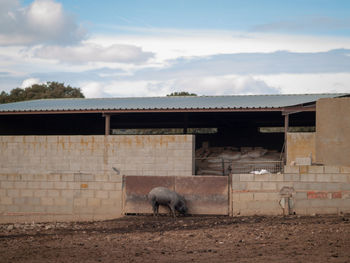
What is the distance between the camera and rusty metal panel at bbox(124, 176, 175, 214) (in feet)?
47.1

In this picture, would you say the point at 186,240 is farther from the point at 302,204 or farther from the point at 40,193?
the point at 40,193

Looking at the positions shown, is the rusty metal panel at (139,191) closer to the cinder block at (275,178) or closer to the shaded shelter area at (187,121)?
the cinder block at (275,178)

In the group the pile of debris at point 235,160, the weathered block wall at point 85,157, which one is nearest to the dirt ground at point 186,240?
the weathered block wall at point 85,157

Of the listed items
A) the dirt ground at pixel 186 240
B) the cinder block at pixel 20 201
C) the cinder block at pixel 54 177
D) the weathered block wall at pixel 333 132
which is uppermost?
the weathered block wall at pixel 333 132

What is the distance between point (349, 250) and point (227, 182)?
5153 mm

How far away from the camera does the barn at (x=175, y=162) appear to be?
13.8 meters

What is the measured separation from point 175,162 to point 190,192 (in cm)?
397

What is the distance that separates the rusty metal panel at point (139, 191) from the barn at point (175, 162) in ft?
0.09

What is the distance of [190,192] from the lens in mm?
14328

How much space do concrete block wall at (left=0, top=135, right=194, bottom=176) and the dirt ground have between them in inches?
182

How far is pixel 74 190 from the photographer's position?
1468 cm

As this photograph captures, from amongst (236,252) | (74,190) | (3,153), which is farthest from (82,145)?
(236,252)

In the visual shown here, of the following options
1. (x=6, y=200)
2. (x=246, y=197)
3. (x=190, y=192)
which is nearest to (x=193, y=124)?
(x=190, y=192)

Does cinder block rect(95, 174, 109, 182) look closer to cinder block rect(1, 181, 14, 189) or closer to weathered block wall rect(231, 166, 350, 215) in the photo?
cinder block rect(1, 181, 14, 189)
